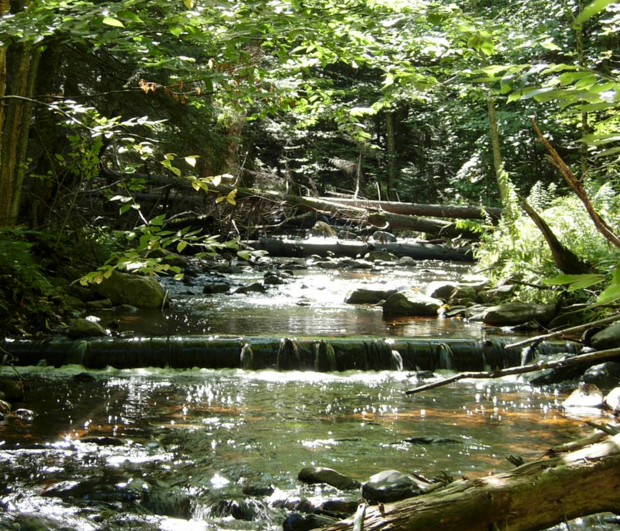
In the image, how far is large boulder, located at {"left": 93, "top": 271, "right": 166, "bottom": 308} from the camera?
11984 mm

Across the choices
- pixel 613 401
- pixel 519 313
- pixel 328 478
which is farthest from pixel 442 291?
pixel 328 478

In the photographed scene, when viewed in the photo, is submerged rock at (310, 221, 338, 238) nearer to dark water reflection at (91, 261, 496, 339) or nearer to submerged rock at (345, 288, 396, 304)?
dark water reflection at (91, 261, 496, 339)

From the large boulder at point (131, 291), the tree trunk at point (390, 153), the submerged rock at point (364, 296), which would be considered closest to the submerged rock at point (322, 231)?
the tree trunk at point (390, 153)

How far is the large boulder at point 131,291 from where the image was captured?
11984mm

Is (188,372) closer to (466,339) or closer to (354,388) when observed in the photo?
(354,388)

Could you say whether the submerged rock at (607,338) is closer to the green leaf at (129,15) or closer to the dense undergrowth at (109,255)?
the dense undergrowth at (109,255)

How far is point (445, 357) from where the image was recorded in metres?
8.75

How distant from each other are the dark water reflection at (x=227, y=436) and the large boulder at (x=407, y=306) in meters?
3.58

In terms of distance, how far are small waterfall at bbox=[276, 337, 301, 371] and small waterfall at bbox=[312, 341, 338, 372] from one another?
0.78 ft

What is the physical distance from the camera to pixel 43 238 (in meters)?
10.3

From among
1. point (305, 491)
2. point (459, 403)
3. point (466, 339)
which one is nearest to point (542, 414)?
point (459, 403)

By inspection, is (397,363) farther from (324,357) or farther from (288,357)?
(288,357)

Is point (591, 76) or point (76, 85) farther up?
point (76, 85)

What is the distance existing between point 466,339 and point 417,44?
435 cm
